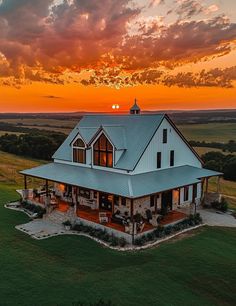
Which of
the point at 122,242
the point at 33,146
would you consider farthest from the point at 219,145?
the point at 122,242

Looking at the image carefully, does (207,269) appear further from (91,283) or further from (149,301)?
(91,283)

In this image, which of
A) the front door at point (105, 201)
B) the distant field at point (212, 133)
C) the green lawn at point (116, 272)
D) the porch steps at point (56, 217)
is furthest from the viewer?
the distant field at point (212, 133)

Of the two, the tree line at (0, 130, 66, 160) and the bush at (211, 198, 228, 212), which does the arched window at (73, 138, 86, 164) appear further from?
the tree line at (0, 130, 66, 160)

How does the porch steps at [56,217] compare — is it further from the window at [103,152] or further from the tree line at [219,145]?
the tree line at [219,145]

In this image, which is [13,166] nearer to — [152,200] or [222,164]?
[152,200]

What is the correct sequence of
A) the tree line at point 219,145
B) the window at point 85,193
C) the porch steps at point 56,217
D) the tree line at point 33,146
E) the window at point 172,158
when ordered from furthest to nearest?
the tree line at point 219,145, the tree line at point 33,146, the window at point 85,193, the window at point 172,158, the porch steps at point 56,217

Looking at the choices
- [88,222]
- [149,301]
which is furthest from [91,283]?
[88,222]

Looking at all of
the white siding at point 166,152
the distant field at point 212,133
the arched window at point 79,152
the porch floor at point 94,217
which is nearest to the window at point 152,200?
the white siding at point 166,152
